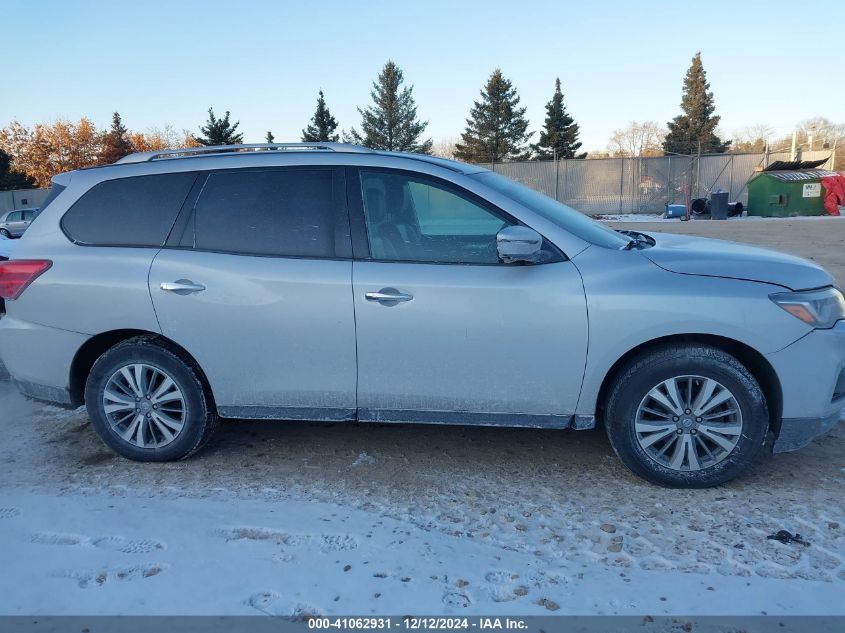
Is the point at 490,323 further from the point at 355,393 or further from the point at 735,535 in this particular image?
the point at 735,535

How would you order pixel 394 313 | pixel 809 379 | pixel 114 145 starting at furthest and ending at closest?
pixel 114 145 < pixel 394 313 < pixel 809 379

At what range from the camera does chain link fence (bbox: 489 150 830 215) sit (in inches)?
1312

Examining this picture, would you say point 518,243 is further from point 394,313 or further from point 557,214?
point 394,313

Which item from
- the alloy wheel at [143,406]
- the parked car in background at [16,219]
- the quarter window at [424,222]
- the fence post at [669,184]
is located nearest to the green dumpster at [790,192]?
the fence post at [669,184]

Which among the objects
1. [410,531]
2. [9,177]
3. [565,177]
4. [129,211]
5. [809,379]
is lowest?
[410,531]

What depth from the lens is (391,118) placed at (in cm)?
5462

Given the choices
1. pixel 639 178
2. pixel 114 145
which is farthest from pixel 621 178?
pixel 114 145

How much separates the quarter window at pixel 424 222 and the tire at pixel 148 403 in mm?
1403

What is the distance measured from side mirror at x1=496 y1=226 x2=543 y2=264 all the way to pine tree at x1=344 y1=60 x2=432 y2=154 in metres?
52.3

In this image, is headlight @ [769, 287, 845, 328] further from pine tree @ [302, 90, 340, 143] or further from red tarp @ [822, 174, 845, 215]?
pine tree @ [302, 90, 340, 143]

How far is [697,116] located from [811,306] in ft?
198

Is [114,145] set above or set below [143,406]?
above

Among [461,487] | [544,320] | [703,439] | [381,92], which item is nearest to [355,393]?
[461,487]

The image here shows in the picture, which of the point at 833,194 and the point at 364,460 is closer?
the point at 364,460
